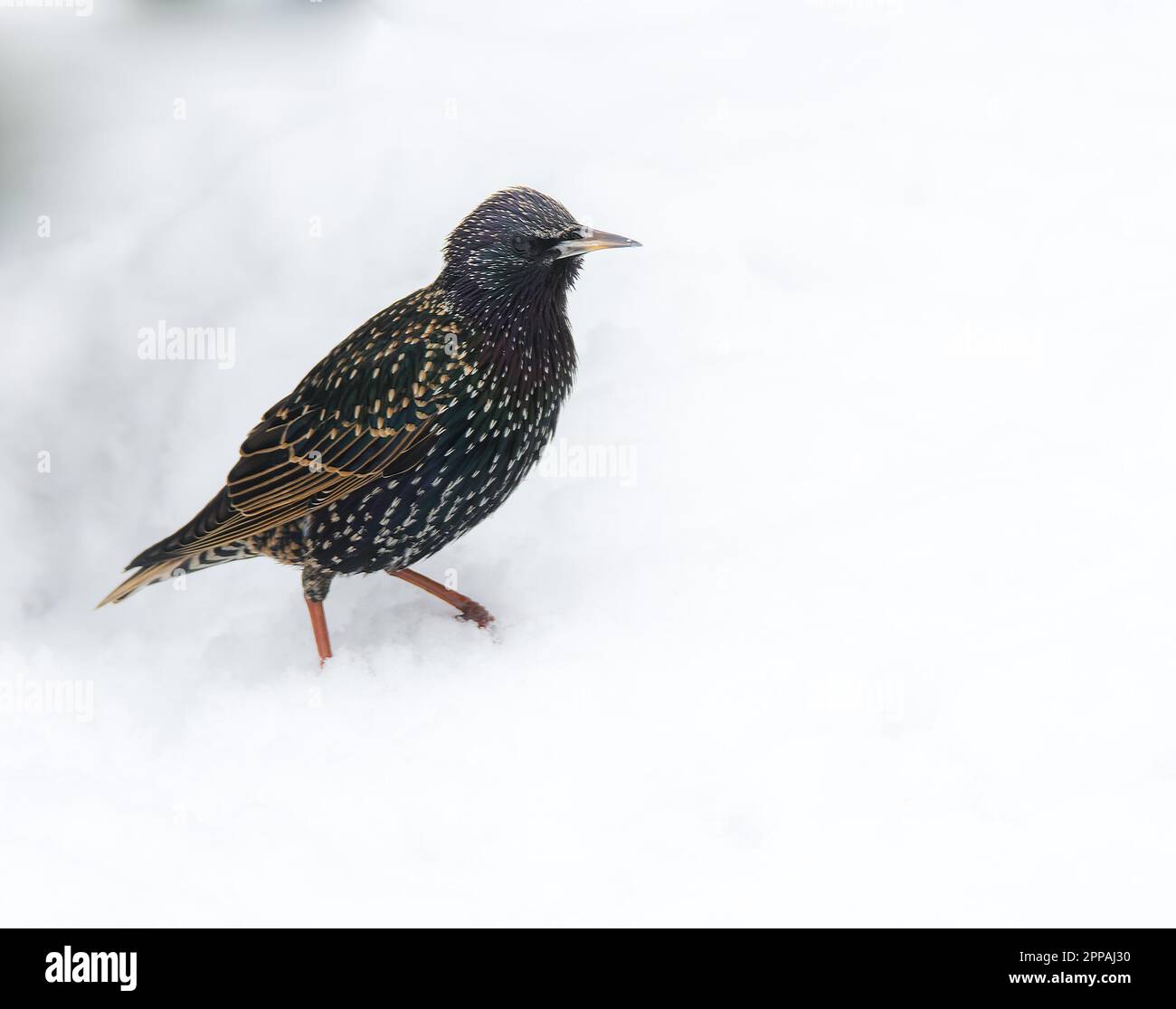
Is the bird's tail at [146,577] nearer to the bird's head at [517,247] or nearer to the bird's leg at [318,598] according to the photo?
the bird's leg at [318,598]

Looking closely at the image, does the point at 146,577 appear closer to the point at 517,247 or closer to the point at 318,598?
the point at 318,598

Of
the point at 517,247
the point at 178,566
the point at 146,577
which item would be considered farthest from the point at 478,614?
the point at 517,247

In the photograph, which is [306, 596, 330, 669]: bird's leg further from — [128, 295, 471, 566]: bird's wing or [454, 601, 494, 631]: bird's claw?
[454, 601, 494, 631]: bird's claw

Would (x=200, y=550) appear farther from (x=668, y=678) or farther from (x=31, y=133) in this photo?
(x=31, y=133)

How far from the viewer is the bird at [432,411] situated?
12.2 feet

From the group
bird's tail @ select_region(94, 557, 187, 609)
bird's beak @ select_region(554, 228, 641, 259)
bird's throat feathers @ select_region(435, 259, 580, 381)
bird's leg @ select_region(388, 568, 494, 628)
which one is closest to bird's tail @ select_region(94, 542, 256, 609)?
bird's tail @ select_region(94, 557, 187, 609)

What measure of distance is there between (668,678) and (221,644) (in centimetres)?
151

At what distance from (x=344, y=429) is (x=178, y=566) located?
786 mm

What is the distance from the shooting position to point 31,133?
16.7 feet

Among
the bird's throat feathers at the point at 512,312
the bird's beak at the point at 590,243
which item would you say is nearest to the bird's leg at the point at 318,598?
the bird's throat feathers at the point at 512,312

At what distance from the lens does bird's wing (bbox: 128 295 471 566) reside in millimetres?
3740

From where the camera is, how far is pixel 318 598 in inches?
162

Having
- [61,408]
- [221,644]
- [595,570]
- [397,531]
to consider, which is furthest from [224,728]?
[61,408]

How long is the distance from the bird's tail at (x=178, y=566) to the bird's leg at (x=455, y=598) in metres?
0.49
